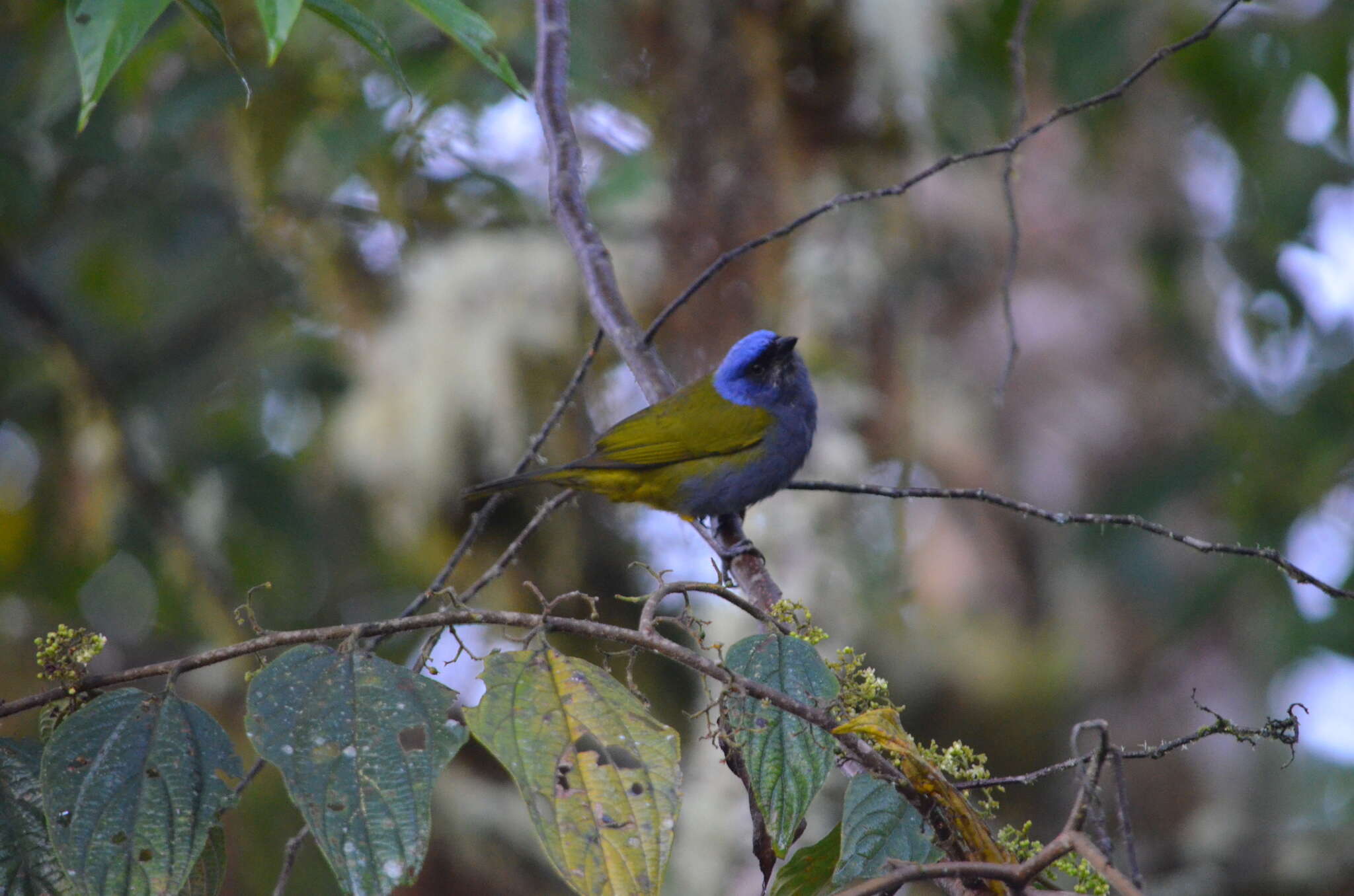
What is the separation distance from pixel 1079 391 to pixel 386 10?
208 inches

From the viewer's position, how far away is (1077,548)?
240 inches

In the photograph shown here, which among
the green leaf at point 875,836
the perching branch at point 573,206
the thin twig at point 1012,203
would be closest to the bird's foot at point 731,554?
the perching branch at point 573,206

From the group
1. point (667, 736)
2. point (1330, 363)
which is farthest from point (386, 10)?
point (1330, 363)

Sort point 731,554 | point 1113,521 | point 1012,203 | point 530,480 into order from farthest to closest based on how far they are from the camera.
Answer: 1. point 530,480
2. point 731,554
3. point 1012,203
4. point 1113,521

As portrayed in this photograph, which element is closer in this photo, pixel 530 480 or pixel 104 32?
pixel 104 32

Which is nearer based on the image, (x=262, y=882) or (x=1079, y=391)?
(x=262, y=882)

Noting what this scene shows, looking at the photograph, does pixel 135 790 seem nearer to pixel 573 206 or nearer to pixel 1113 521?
pixel 1113 521

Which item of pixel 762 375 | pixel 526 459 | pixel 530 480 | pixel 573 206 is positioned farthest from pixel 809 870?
pixel 762 375

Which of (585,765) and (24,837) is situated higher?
(585,765)

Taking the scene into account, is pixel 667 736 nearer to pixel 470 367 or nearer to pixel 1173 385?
pixel 470 367

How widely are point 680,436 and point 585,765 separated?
2.46 meters

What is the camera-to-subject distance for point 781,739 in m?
1.27

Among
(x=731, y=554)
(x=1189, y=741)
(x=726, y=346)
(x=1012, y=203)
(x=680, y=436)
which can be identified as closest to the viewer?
(x=1189, y=741)

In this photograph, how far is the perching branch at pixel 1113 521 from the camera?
1.49 metres
